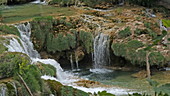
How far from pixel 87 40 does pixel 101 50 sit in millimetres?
753

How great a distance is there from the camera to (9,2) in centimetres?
2133

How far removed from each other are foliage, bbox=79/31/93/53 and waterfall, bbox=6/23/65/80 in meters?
2.08

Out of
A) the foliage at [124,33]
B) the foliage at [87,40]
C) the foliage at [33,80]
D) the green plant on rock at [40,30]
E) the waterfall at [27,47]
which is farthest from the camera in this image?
the green plant on rock at [40,30]

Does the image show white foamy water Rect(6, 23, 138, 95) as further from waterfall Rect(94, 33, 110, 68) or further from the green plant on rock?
waterfall Rect(94, 33, 110, 68)

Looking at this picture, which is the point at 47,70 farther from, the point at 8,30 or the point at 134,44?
the point at 134,44

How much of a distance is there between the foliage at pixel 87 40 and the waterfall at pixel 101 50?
226 mm

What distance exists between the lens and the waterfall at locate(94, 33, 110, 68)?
11.8m

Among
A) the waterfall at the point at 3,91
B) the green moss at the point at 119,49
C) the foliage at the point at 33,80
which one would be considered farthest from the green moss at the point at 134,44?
the waterfall at the point at 3,91

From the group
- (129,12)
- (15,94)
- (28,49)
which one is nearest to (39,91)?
(15,94)

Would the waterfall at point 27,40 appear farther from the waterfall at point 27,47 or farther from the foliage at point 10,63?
the foliage at point 10,63

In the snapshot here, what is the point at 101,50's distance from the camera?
11.9m

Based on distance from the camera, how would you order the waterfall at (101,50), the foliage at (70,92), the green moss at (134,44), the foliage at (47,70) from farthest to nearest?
the waterfall at (101,50)
the green moss at (134,44)
the foliage at (47,70)
the foliage at (70,92)

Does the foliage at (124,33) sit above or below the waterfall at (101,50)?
above

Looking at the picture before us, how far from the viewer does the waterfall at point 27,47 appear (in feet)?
32.6
